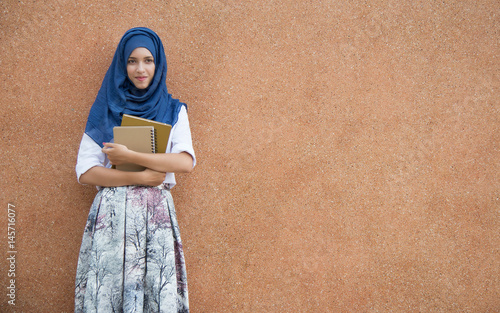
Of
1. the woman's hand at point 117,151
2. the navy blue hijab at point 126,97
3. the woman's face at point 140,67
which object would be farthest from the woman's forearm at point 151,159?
the woman's face at point 140,67

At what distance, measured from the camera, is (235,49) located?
73.2 inches

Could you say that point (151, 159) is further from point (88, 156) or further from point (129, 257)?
point (129, 257)

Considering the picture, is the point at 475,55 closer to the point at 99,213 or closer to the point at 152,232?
the point at 152,232

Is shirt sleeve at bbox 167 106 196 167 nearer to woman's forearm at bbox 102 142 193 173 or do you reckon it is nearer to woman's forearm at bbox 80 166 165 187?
woman's forearm at bbox 102 142 193 173

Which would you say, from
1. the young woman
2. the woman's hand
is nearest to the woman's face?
the young woman

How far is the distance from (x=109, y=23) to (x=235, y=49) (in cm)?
70

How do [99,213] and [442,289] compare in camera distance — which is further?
[442,289]

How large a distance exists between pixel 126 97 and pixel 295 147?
0.96 meters

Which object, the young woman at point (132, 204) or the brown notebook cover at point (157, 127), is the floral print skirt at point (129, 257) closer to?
the young woman at point (132, 204)

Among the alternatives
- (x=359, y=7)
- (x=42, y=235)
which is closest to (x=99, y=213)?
(x=42, y=235)

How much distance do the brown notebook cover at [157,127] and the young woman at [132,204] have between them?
4 centimetres

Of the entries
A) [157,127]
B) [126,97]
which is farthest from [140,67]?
[157,127]

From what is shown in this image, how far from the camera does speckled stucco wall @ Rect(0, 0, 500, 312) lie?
5.67ft

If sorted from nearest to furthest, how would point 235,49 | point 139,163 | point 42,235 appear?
1. point 139,163
2. point 42,235
3. point 235,49
